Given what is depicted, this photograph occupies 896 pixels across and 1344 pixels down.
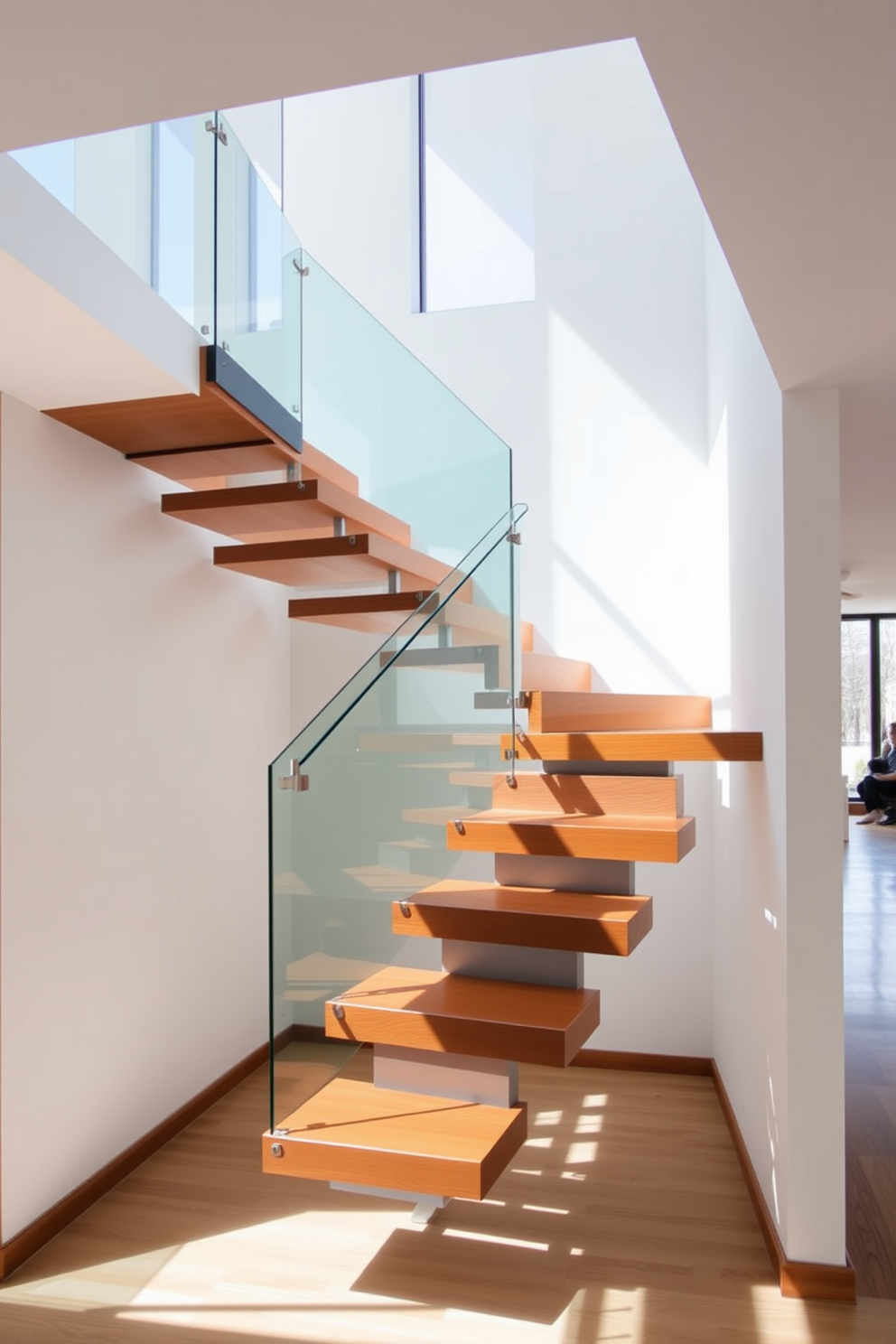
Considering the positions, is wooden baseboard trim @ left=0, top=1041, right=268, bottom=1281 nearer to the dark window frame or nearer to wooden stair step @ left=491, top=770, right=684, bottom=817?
wooden stair step @ left=491, top=770, right=684, bottom=817

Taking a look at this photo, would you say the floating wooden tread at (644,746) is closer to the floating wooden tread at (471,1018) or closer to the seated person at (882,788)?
the floating wooden tread at (471,1018)

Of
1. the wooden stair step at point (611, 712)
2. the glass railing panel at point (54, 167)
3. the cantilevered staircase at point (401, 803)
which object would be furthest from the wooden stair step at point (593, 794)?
the glass railing panel at point (54, 167)

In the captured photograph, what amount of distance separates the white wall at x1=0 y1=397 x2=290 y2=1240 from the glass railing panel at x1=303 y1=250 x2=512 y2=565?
2.61ft

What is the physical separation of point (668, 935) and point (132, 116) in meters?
4.54

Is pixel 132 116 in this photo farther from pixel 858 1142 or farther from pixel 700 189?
pixel 858 1142

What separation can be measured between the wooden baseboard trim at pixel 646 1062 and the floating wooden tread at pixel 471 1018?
7.00 ft

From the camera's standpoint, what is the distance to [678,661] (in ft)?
17.6

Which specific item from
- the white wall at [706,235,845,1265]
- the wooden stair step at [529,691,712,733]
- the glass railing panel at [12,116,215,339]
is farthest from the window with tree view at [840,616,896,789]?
the glass railing panel at [12,116,215,339]

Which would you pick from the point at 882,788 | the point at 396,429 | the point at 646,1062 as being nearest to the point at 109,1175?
the point at 646,1062

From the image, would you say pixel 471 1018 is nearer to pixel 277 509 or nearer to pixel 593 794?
pixel 593 794

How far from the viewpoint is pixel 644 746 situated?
12.2ft

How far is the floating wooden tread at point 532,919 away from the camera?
10.4 ft

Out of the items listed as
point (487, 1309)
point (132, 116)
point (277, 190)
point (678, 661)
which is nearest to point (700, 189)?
point (132, 116)

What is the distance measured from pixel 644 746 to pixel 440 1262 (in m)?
1.82
